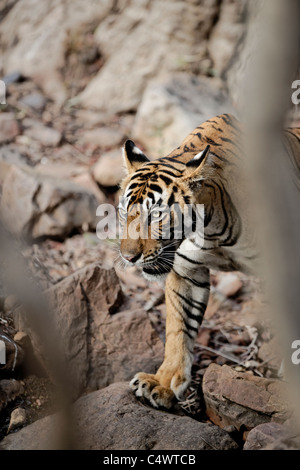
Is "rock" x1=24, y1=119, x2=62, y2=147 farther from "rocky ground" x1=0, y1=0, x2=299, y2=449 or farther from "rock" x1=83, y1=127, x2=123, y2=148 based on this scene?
"rock" x1=83, y1=127, x2=123, y2=148

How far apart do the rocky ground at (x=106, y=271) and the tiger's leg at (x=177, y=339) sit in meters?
0.13

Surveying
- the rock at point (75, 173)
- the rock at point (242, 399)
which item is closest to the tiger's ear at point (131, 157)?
the rock at point (242, 399)

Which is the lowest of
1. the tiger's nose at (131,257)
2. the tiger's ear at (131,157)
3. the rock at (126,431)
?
the rock at (126,431)

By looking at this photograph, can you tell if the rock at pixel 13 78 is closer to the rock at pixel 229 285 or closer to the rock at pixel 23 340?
the rock at pixel 229 285

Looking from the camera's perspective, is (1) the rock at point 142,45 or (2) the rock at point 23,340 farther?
(1) the rock at point 142,45

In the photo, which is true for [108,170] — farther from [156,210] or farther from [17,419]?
[17,419]

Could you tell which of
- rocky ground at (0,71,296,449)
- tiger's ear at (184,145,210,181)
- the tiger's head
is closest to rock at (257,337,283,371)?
rocky ground at (0,71,296,449)

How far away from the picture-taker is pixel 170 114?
7262mm

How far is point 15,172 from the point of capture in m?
6.18

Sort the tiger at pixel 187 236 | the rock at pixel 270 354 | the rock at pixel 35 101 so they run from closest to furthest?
the tiger at pixel 187 236, the rock at pixel 270 354, the rock at pixel 35 101

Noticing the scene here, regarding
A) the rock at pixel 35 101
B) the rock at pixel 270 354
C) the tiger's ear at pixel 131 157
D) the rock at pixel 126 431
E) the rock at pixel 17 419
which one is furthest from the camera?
the rock at pixel 35 101

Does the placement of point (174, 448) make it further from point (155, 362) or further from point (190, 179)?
point (190, 179)

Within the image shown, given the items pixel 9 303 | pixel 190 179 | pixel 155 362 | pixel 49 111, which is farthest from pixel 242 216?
pixel 49 111

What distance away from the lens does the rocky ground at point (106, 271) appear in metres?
2.95
